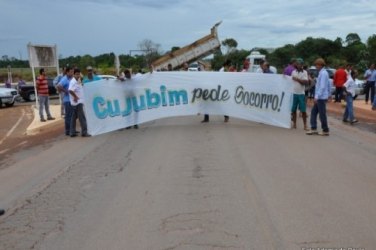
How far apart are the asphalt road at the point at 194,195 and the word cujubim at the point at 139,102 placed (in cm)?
224

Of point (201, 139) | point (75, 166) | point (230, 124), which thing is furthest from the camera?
point (230, 124)

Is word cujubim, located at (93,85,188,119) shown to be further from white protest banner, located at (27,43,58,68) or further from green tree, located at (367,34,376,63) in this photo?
green tree, located at (367,34,376,63)

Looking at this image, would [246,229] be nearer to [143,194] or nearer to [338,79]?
[143,194]

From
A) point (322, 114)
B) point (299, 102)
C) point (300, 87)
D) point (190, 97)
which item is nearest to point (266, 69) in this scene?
point (300, 87)

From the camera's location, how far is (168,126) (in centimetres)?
1502

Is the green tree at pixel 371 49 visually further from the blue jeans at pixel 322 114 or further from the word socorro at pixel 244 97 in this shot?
the blue jeans at pixel 322 114

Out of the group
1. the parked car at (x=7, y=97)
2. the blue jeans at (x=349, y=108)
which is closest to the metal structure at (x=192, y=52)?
the parked car at (x=7, y=97)

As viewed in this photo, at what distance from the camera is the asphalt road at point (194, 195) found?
5.29 meters

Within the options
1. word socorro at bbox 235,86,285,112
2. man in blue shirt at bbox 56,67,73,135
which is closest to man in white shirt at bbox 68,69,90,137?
man in blue shirt at bbox 56,67,73,135

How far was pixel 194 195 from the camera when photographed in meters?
6.88

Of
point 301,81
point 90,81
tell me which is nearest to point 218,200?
point 301,81

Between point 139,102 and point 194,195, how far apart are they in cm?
812

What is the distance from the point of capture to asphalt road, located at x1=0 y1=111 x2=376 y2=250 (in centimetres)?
529

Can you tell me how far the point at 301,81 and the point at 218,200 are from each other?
26.6ft
